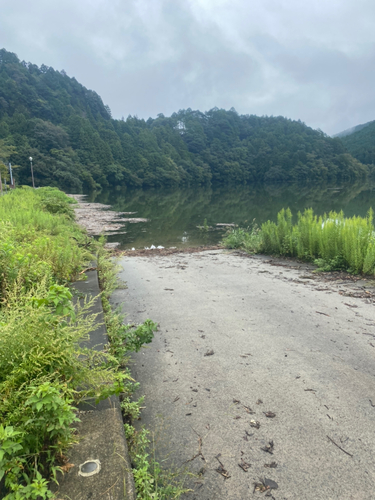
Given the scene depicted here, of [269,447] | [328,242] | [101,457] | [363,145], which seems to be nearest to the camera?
[101,457]

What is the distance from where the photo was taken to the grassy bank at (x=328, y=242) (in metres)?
6.95

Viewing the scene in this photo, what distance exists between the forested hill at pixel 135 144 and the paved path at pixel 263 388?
6123cm

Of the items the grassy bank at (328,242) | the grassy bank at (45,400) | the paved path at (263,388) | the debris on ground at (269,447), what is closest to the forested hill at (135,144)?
the grassy bank at (328,242)

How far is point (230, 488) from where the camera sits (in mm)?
1997

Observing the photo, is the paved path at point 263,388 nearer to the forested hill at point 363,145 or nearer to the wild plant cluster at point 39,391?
the wild plant cluster at point 39,391

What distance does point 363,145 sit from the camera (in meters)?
110

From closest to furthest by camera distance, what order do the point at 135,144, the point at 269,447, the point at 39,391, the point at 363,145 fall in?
1. the point at 39,391
2. the point at 269,447
3. the point at 135,144
4. the point at 363,145

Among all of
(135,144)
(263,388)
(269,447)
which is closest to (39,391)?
(269,447)

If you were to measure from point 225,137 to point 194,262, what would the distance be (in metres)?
119

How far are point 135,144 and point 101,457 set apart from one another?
10048cm

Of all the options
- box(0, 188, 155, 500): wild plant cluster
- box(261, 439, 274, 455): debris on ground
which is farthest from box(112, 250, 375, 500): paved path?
box(0, 188, 155, 500): wild plant cluster

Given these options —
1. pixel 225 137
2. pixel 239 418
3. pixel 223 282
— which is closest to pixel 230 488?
pixel 239 418

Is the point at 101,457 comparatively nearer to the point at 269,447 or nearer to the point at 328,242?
the point at 269,447

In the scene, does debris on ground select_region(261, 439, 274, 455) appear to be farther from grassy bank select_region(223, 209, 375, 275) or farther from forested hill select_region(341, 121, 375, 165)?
forested hill select_region(341, 121, 375, 165)
